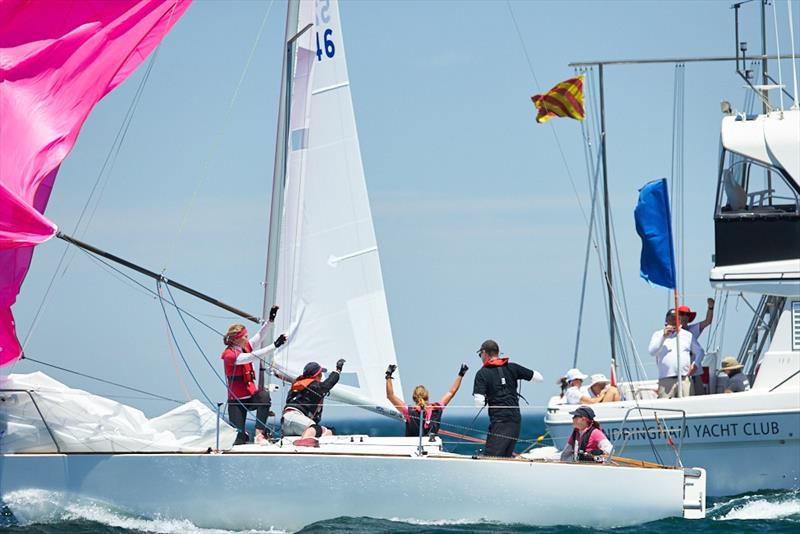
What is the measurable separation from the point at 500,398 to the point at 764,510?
4.01m

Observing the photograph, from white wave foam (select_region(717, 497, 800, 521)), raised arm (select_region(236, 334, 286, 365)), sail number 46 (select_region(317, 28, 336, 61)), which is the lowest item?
white wave foam (select_region(717, 497, 800, 521))

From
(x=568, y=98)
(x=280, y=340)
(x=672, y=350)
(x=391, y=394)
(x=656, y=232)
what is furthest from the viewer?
(x=568, y=98)

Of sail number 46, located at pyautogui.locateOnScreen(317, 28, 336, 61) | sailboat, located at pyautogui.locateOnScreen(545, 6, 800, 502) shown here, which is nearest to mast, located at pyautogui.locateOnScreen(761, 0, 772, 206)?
sailboat, located at pyautogui.locateOnScreen(545, 6, 800, 502)

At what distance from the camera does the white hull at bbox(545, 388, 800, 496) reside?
59.1 feet

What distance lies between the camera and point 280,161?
672 inches

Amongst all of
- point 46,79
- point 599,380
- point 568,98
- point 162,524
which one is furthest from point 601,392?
point 46,79

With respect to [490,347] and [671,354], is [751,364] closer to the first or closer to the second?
[671,354]

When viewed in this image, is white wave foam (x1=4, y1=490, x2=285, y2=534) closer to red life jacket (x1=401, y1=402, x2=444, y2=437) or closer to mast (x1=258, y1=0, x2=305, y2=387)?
red life jacket (x1=401, y1=402, x2=444, y2=437)

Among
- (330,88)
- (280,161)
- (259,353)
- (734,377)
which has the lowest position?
(259,353)

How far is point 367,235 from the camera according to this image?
18.0 m

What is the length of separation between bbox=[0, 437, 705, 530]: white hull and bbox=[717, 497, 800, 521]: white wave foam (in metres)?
2.25

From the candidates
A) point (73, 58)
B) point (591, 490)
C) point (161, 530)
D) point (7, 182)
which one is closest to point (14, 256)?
point (7, 182)

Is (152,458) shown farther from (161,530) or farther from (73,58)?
(73,58)

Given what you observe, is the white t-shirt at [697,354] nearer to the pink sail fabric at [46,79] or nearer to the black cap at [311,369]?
the black cap at [311,369]
